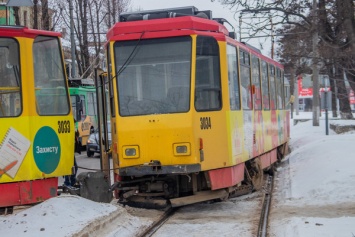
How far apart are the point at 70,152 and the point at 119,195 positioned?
1356 mm

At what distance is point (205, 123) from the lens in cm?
1011

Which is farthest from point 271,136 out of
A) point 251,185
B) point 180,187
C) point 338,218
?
point 338,218

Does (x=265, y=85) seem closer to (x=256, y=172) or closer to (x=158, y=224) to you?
(x=256, y=172)

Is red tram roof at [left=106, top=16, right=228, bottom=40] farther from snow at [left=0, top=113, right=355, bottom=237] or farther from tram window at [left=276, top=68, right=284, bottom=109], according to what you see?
tram window at [left=276, top=68, right=284, bottom=109]

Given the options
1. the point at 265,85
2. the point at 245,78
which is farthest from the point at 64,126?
the point at 265,85

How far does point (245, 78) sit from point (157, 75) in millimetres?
2573

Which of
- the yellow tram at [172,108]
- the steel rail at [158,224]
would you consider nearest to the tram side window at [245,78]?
the yellow tram at [172,108]

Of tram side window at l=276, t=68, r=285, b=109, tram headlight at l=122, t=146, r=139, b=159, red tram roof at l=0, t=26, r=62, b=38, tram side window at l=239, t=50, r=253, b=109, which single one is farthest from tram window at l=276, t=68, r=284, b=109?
red tram roof at l=0, t=26, r=62, b=38

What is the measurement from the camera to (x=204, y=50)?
1023 centimetres

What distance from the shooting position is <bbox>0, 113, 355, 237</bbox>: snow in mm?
8156

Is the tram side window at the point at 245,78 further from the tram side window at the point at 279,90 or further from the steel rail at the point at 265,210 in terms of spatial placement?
the tram side window at the point at 279,90

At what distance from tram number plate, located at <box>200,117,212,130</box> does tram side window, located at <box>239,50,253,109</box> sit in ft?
5.61

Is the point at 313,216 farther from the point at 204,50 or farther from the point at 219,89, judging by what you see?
the point at 204,50

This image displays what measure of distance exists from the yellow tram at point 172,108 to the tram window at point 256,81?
236cm
